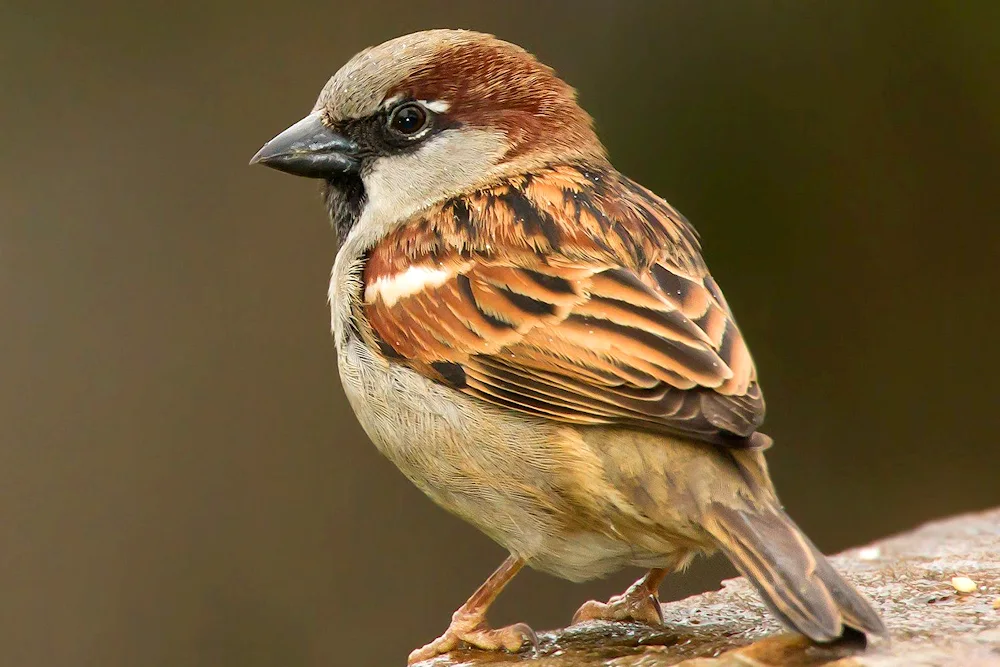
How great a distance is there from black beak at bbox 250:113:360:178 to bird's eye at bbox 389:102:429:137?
0.15 m

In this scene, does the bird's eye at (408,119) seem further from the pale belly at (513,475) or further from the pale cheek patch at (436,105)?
the pale belly at (513,475)

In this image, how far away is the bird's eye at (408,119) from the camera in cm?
452

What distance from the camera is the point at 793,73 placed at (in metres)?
8.11

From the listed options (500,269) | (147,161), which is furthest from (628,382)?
(147,161)

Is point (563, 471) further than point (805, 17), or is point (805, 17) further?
point (805, 17)

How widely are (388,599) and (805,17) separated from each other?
4066 millimetres

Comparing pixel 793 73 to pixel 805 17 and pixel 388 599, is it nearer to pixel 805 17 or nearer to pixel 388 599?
pixel 805 17

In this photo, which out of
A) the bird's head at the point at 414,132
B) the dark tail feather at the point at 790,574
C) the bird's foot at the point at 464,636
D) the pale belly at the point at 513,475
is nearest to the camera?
the dark tail feather at the point at 790,574

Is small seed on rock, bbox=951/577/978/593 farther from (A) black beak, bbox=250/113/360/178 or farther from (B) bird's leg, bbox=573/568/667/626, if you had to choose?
(A) black beak, bbox=250/113/360/178

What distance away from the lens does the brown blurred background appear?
7.85 metres

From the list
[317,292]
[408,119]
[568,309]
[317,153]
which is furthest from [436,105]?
[317,292]

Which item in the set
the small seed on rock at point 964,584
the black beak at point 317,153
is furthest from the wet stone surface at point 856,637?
the black beak at point 317,153

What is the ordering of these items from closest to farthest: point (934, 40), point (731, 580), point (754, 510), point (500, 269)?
point (754, 510), point (500, 269), point (731, 580), point (934, 40)

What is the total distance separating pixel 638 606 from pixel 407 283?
1.18m
